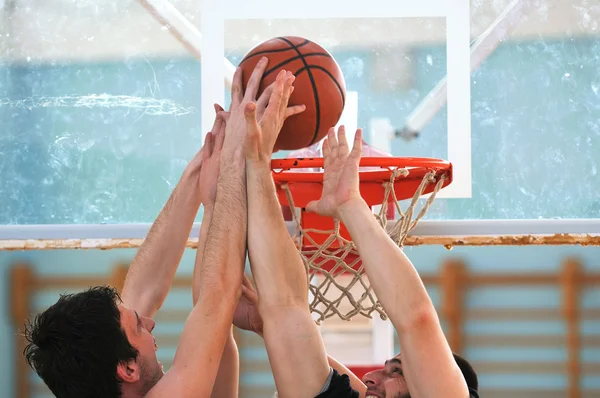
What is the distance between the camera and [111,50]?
3.37 metres

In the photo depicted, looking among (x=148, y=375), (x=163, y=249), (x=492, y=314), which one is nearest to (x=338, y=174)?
(x=163, y=249)

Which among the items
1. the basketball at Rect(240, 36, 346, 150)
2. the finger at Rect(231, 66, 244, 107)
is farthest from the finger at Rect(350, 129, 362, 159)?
the finger at Rect(231, 66, 244, 107)

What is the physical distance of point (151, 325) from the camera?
226 cm

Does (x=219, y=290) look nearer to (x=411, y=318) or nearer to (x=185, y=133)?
(x=411, y=318)

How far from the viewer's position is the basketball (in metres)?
2.28

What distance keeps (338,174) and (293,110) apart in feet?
0.77

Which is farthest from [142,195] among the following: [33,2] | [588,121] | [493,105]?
[588,121]

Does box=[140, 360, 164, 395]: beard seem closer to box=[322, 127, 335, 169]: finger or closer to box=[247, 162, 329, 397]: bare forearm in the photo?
box=[247, 162, 329, 397]: bare forearm

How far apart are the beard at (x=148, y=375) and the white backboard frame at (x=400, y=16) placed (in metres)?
1.23

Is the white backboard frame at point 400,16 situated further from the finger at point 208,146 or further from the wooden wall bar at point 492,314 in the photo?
the wooden wall bar at point 492,314

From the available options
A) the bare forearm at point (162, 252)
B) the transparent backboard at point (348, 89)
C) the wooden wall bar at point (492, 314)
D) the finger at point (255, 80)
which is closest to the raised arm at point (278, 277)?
the finger at point (255, 80)

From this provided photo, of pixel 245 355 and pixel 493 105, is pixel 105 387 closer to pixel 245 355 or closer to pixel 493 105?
pixel 493 105

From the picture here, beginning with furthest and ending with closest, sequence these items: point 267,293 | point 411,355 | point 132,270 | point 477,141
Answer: point 477,141, point 132,270, point 267,293, point 411,355

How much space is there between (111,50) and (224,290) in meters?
1.64
